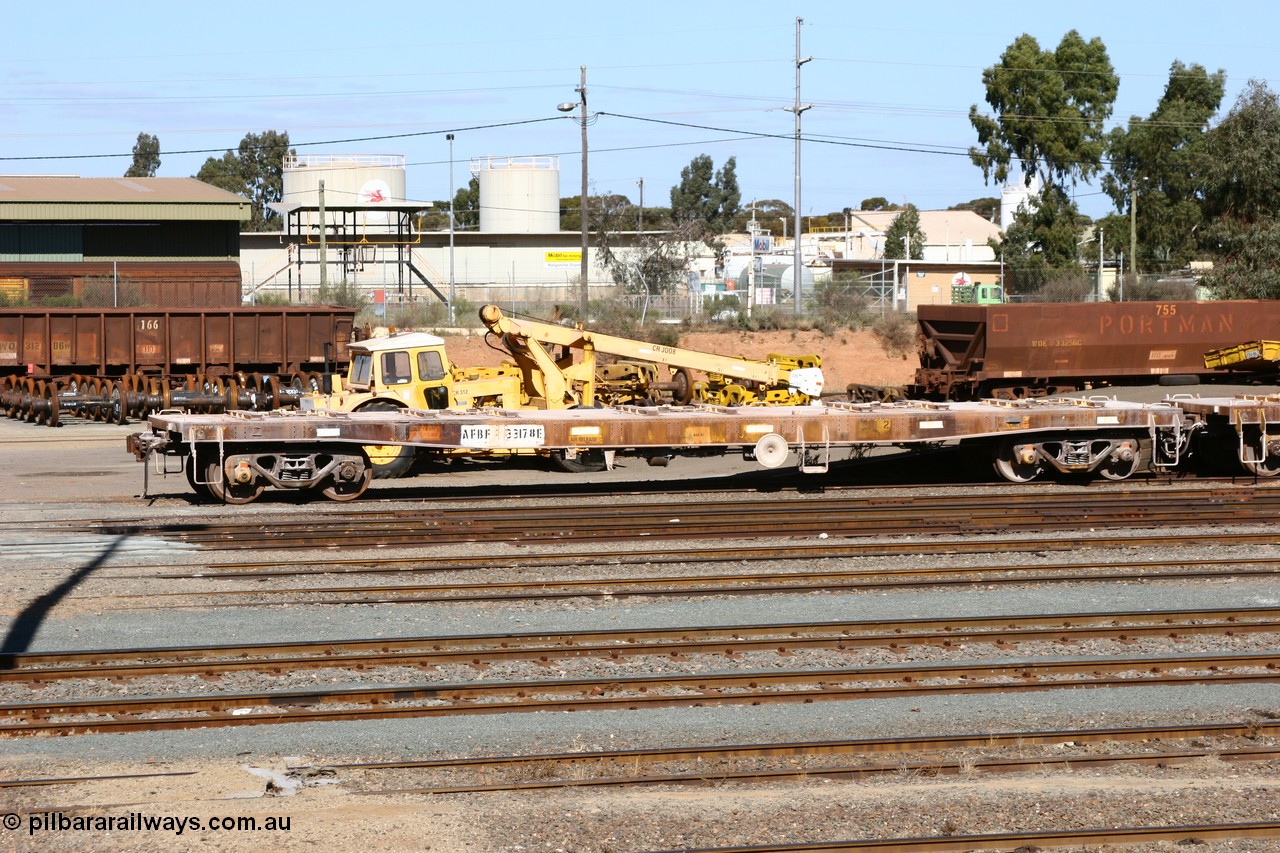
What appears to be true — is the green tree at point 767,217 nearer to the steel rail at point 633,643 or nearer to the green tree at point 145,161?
the green tree at point 145,161

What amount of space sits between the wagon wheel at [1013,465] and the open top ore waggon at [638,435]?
4 cm

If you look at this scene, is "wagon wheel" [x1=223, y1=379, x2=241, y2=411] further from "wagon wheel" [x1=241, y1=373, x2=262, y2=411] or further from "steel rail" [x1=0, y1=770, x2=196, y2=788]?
"steel rail" [x1=0, y1=770, x2=196, y2=788]

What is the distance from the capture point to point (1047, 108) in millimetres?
65562

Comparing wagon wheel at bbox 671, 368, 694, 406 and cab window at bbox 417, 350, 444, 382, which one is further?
wagon wheel at bbox 671, 368, 694, 406

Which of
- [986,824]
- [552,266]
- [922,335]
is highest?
[552,266]

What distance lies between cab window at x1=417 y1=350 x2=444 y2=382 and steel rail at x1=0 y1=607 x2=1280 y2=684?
11.4 meters

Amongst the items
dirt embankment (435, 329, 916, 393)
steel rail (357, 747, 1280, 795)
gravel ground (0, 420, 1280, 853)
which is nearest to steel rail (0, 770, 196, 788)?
gravel ground (0, 420, 1280, 853)

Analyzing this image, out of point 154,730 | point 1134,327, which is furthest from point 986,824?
point 1134,327

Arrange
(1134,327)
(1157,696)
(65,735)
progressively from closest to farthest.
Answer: (65,735) < (1157,696) < (1134,327)

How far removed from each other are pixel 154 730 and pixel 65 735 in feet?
1.89

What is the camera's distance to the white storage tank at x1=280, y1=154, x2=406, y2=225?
228 ft

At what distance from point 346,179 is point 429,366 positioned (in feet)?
175

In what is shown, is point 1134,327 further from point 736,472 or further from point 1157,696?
point 1157,696

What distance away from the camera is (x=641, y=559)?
48.7 feet
